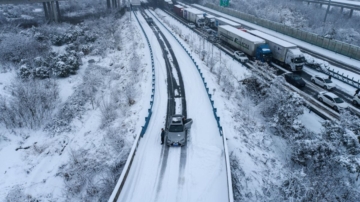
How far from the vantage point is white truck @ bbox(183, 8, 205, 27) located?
68125 millimetres

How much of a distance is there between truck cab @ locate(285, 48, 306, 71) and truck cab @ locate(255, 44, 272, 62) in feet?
11.7

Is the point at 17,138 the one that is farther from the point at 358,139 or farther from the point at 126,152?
the point at 358,139

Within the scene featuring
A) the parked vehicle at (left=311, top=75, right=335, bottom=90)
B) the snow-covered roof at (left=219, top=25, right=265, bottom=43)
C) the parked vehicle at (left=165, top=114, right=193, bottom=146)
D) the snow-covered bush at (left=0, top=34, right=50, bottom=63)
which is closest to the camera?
the parked vehicle at (left=165, top=114, right=193, bottom=146)

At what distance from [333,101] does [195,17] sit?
166 feet

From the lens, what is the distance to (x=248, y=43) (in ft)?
143

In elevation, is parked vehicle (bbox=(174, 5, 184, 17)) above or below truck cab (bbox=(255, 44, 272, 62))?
above

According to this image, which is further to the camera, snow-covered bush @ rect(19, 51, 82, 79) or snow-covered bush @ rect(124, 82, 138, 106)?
snow-covered bush @ rect(19, 51, 82, 79)

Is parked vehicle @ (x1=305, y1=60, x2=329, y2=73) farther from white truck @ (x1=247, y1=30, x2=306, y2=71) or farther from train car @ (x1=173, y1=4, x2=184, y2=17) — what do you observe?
train car @ (x1=173, y1=4, x2=184, y2=17)

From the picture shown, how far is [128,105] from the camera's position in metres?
30.6

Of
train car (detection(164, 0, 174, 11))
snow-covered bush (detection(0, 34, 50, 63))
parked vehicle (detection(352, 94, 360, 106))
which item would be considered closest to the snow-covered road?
parked vehicle (detection(352, 94, 360, 106))

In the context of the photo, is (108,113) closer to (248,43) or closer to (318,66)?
(248,43)

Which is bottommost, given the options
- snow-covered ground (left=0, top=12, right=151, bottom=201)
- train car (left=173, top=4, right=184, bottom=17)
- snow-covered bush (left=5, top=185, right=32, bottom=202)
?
snow-covered bush (left=5, top=185, right=32, bottom=202)

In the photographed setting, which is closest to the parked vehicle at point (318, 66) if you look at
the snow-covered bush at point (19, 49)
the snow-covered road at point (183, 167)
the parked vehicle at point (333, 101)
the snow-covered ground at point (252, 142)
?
the parked vehicle at point (333, 101)

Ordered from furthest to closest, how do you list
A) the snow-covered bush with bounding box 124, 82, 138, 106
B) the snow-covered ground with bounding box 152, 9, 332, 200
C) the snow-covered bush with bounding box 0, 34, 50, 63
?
the snow-covered bush with bounding box 0, 34, 50, 63 < the snow-covered bush with bounding box 124, 82, 138, 106 < the snow-covered ground with bounding box 152, 9, 332, 200
